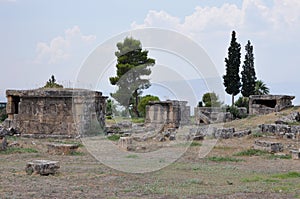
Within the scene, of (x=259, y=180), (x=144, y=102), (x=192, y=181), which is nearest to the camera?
(x=192, y=181)

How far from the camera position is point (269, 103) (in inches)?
1303

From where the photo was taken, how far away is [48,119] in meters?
20.3

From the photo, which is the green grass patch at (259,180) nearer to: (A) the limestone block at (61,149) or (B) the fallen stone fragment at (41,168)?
(B) the fallen stone fragment at (41,168)

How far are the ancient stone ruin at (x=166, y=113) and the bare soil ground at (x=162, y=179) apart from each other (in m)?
13.8

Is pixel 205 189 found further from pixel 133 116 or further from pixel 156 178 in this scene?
pixel 133 116

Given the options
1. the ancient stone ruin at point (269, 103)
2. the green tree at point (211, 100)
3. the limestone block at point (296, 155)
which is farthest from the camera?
the green tree at point (211, 100)

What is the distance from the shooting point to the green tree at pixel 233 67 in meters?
A: 41.9

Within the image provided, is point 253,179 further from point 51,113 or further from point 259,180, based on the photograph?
point 51,113

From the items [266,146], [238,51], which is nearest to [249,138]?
[266,146]

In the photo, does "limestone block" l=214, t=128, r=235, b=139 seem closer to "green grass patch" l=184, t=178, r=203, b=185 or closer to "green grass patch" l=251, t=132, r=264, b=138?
"green grass patch" l=251, t=132, r=264, b=138

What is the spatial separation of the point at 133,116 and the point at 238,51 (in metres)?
12.3

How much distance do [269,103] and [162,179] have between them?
981 inches

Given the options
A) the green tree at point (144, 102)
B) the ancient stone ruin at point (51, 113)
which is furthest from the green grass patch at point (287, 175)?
the green tree at point (144, 102)

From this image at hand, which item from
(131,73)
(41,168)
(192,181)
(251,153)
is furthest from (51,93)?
(131,73)
